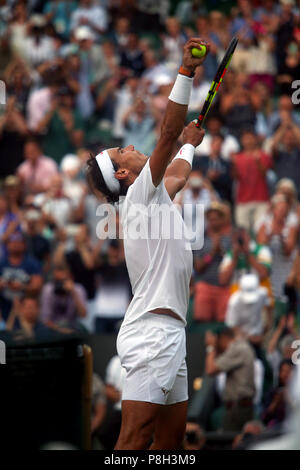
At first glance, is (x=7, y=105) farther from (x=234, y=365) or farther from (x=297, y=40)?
(x=234, y=365)

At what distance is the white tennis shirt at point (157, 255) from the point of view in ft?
17.4

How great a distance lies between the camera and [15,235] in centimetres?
1174

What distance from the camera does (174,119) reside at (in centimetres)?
509

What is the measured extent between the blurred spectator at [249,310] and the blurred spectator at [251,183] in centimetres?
237

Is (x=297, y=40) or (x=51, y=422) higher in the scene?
(x=297, y=40)

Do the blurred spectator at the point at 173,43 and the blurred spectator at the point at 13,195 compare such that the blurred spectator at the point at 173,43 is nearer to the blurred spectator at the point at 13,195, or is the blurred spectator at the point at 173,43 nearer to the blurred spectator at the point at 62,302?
the blurred spectator at the point at 13,195

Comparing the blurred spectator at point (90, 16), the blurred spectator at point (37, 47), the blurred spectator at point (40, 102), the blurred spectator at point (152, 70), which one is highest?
the blurred spectator at point (90, 16)

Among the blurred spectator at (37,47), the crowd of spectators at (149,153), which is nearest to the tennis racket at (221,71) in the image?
the crowd of spectators at (149,153)

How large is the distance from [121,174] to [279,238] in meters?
6.15

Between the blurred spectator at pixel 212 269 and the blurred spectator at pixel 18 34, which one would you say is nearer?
the blurred spectator at pixel 212 269

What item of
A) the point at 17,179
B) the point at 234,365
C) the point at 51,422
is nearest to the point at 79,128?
the point at 17,179

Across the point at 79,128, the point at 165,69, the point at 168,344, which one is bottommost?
the point at 168,344

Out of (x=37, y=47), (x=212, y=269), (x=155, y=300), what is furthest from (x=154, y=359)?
(x=37, y=47)

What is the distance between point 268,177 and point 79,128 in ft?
11.4
